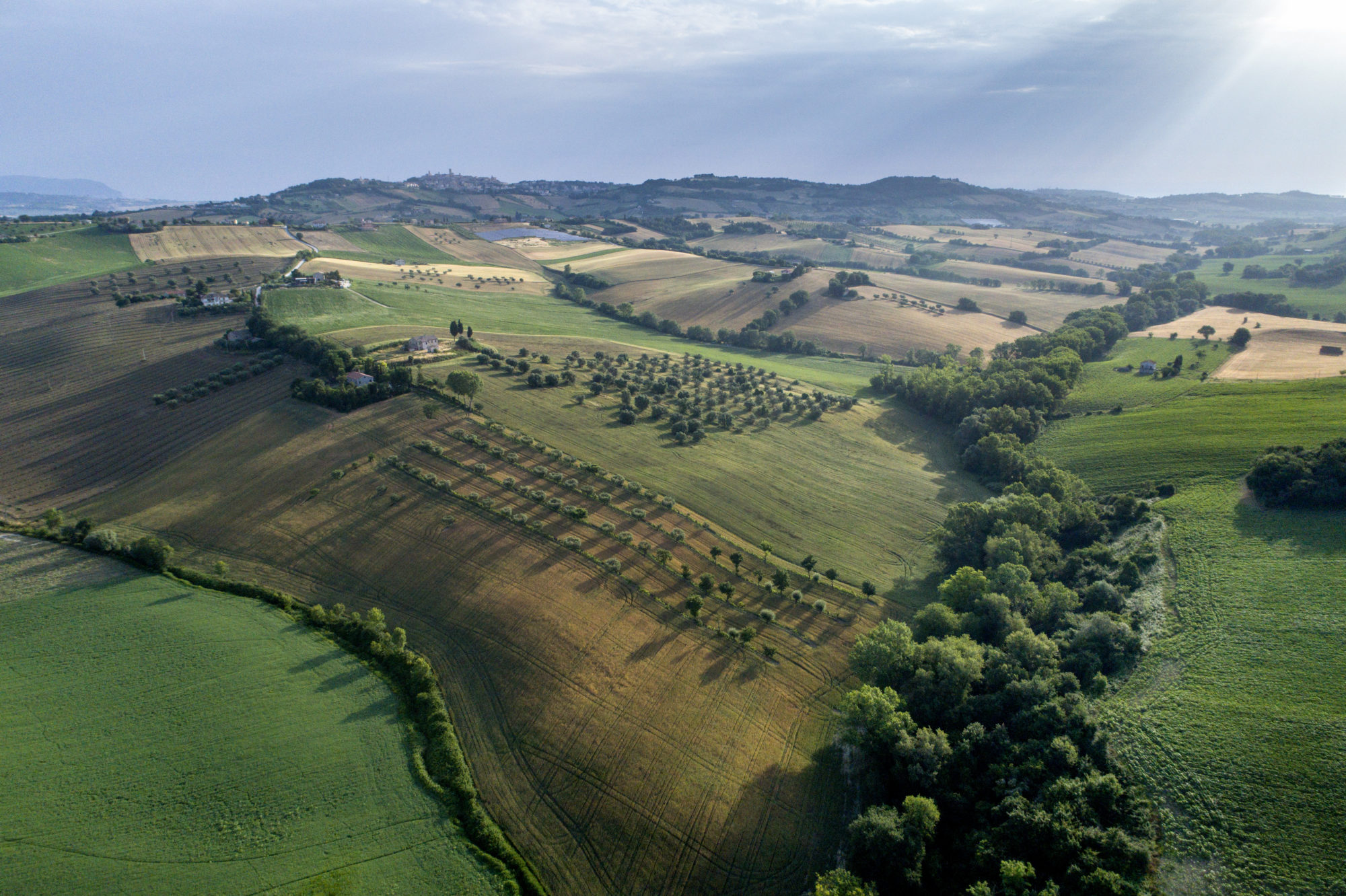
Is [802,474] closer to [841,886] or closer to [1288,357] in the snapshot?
[841,886]

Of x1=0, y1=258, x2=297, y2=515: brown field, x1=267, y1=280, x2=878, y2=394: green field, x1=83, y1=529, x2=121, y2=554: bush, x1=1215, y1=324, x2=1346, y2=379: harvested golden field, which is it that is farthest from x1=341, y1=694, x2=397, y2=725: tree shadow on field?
x1=1215, y1=324, x2=1346, y2=379: harvested golden field

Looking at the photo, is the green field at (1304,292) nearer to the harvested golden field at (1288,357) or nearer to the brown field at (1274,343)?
the brown field at (1274,343)

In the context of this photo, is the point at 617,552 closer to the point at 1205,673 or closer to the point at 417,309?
the point at 1205,673

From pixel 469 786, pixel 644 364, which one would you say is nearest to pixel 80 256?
pixel 644 364

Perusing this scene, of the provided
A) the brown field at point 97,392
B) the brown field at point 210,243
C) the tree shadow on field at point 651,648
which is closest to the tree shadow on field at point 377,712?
the tree shadow on field at point 651,648

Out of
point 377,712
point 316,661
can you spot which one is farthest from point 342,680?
point 377,712
